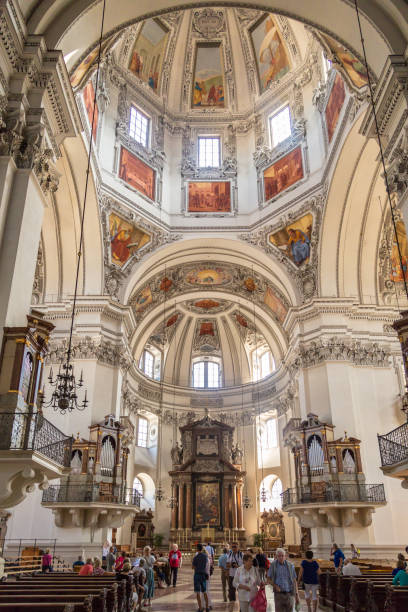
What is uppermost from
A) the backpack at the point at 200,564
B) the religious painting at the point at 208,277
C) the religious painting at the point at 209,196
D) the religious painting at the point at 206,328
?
the religious painting at the point at 209,196

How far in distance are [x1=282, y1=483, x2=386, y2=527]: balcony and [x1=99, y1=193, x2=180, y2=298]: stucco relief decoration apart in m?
9.68

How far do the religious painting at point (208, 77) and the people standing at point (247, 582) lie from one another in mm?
20739

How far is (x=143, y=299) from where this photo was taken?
22625 millimetres

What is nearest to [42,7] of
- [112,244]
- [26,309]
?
[26,309]

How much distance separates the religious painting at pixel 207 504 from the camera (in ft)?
78.5

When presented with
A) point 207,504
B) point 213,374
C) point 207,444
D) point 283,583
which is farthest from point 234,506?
point 283,583

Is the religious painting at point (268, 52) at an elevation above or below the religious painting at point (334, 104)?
above

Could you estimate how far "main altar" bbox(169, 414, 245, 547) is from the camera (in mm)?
23438

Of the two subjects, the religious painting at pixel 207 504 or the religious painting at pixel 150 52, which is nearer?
the religious painting at pixel 150 52

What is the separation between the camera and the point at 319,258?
728 inches

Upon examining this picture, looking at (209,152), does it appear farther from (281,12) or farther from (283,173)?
(281,12)

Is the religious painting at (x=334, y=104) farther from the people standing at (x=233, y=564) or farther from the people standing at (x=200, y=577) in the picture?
the people standing at (x=200, y=577)

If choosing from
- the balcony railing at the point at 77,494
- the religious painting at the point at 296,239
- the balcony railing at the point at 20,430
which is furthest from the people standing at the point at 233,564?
the religious painting at the point at 296,239

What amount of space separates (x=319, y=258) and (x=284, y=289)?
8.85 feet
